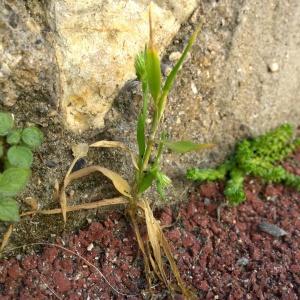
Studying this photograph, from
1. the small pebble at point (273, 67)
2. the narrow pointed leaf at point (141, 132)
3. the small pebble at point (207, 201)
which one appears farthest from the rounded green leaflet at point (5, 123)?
the small pebble at point (273, 67)

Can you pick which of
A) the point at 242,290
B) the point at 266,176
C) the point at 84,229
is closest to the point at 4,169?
the point at 84,229

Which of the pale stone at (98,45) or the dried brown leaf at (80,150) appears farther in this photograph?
the dried brown leaf at (80,150)

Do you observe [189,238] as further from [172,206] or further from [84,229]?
[84,229]

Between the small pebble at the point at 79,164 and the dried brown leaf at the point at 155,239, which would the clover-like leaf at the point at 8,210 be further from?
the dried brown leaf at the point at 155,239

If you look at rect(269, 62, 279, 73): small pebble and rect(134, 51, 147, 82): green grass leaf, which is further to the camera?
rect(269, 62, 279, 73): small pebble

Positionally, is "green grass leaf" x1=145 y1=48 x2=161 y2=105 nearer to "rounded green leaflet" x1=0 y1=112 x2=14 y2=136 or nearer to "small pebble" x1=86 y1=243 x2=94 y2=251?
"rounded green leaflet" x1=0 y1=112 x2=14 y2=136

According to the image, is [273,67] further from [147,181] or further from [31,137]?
[31,137]

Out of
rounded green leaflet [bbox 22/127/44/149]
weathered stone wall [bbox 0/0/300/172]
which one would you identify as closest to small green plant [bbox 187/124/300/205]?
weathered stone wall [bbox 0/0/300/172]
